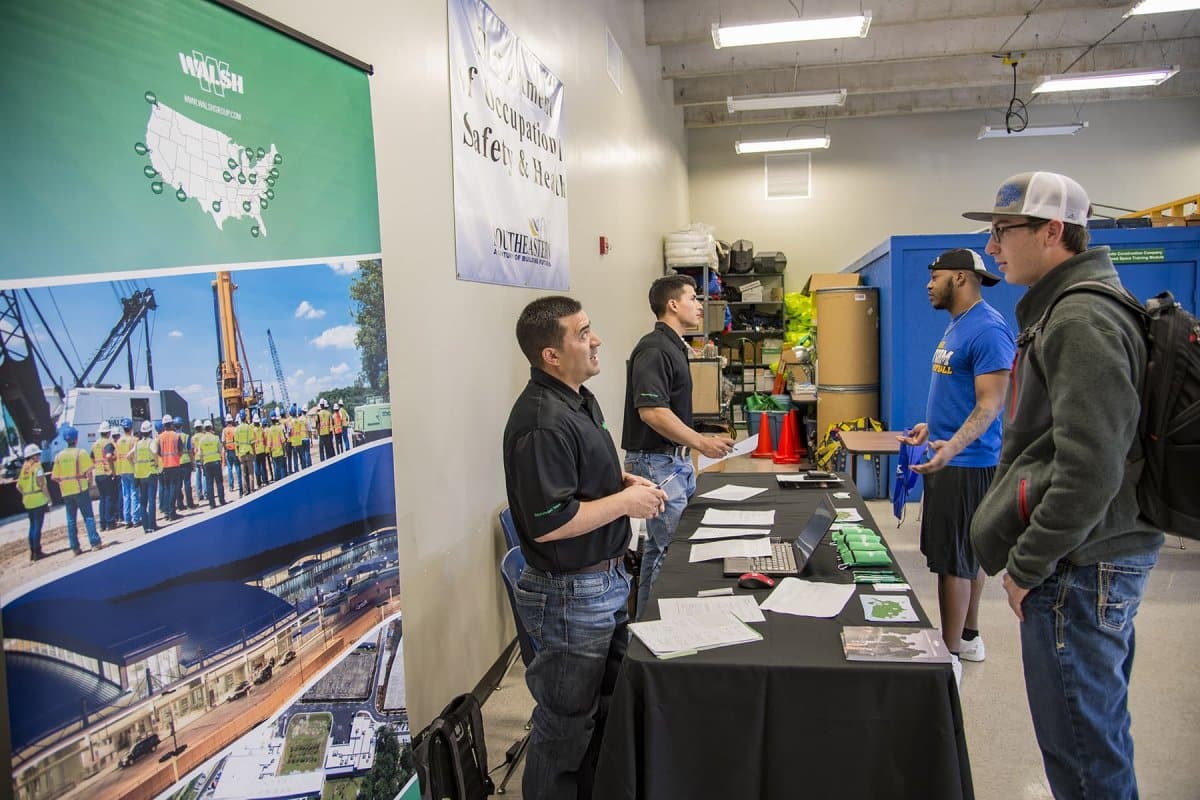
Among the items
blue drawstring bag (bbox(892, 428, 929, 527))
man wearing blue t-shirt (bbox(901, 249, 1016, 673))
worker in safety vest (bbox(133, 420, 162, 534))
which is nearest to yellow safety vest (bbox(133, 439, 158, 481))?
worker in safety vest (bbox(133, 420, 162, 534))

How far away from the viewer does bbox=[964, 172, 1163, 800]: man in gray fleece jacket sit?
1.46m

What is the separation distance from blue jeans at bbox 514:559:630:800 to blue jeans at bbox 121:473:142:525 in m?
1.09

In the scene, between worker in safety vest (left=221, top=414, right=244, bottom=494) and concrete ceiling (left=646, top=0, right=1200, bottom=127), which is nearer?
worker in safety vest (left=221, top=414, right=244, bottom=494)

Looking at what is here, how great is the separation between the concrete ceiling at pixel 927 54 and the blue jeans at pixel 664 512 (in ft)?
17.8

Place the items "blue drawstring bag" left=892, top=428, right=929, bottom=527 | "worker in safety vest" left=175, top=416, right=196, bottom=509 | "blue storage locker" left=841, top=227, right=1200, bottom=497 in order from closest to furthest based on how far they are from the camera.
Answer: "worker in safety vest" left=175, top=416, right=196, bottom=509 → "blue drawstring bag" left=892, top=428, right=929, bottom=527 → "blue storage locker" left=841, top=227, right=1200, bottom=497

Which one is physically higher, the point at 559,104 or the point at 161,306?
the point at 559,104

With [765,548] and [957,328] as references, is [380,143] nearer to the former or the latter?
[765,548]

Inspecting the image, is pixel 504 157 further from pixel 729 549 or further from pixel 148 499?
pixel 148 499

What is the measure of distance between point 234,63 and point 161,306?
52cm

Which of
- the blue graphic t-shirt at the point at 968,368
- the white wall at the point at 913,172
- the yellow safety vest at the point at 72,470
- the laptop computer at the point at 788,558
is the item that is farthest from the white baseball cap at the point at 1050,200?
the white wall at the point at 913,172

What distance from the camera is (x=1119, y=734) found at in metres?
1.58

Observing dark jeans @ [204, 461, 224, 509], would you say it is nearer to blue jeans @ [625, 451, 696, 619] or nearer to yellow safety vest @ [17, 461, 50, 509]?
yellow safety vest @ [17, 461, 50, 509]

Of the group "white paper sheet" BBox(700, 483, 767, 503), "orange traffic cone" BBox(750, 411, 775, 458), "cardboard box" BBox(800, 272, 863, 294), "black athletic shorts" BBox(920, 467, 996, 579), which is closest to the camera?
"black athletic shorts" BBox(920, 467, 996, 579)

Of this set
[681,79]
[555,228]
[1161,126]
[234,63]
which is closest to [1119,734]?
[234,63]
